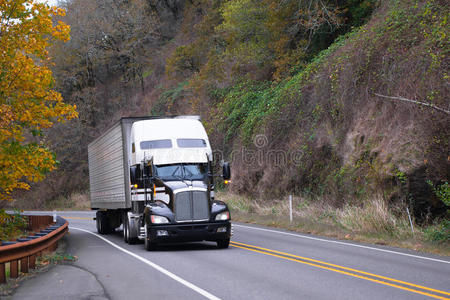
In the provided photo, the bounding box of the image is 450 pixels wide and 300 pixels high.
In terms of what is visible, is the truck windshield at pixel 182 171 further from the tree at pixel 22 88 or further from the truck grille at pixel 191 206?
the tree at pixel 22 88

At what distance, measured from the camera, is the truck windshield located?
56.5 feet

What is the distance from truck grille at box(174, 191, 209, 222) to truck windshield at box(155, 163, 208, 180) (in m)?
1.05

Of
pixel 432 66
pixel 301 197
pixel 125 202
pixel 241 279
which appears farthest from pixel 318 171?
Answer: pixel 241 279

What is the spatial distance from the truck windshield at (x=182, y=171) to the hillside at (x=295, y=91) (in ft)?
20.9

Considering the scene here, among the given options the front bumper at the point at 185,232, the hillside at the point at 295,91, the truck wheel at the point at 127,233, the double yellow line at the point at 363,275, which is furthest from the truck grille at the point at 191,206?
the hillside at the point at 295,91

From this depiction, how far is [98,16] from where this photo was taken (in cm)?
5962

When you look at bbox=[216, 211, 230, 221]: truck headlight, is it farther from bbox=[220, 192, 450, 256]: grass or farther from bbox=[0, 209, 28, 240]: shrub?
bbox=[0, 209, 28, 240]: shrub

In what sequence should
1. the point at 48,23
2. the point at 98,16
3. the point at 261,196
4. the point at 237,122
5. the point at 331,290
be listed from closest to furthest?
the point at 331,290, the point at 48,23, the point at 261,196, the point at 237,122, the point at 98,16

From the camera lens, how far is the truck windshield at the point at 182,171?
56.5 feet

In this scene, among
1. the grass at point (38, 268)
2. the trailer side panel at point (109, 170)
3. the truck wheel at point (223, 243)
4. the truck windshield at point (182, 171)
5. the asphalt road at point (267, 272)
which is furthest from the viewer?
the trailer side panel at point (109, 170)

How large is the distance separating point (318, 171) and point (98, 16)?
40588 millimetres

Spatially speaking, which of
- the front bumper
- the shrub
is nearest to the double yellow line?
the front bumper

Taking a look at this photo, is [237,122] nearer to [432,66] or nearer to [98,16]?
[432,66]

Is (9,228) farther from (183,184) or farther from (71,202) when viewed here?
(71,202)
